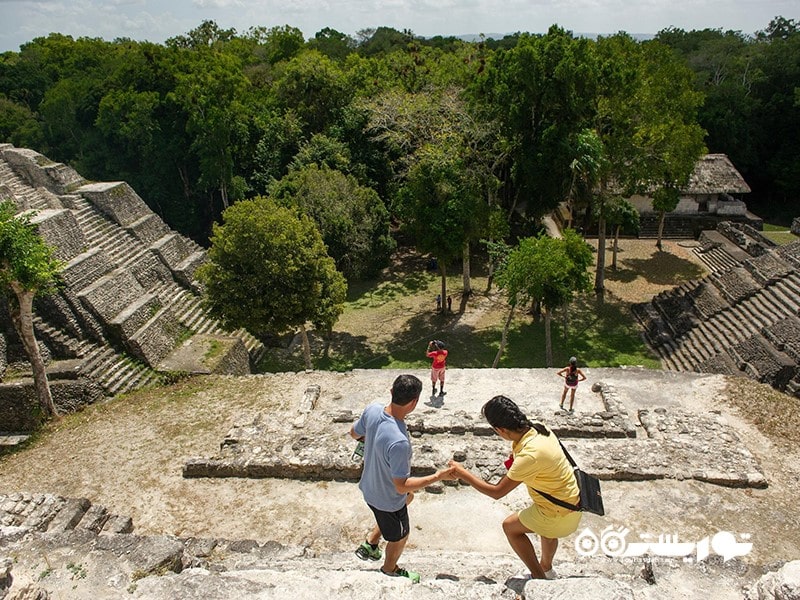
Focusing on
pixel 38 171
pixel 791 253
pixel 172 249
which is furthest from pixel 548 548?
pixel 38 171

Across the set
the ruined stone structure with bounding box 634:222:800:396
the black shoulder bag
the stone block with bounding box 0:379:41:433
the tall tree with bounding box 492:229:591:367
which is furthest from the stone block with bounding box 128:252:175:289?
the ruined stone structure with bounding box 634:222:800:396

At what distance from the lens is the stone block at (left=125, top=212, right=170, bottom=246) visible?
19.5 m

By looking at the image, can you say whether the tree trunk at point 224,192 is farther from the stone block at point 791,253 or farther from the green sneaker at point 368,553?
the green sneaker at point 368,553

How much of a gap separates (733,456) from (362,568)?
6598mm

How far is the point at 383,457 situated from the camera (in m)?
4.85

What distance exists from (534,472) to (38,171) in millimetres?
21311

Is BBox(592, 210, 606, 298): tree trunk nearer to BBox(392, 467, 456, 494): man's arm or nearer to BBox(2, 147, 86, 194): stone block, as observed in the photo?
BBox(392, 467, 456, 494): man's arm

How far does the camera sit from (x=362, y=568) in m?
5.79

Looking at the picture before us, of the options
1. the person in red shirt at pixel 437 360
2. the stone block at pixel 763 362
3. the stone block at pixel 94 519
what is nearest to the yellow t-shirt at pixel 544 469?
the person in red shirt at pixel 437 360

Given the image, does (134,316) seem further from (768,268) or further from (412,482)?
(768,268)

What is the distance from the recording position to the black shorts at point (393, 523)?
5.11 metres

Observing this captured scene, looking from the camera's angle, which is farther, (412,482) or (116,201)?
(116,201)

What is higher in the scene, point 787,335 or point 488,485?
point 488,485

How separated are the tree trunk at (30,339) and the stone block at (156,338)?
8.95 feet
